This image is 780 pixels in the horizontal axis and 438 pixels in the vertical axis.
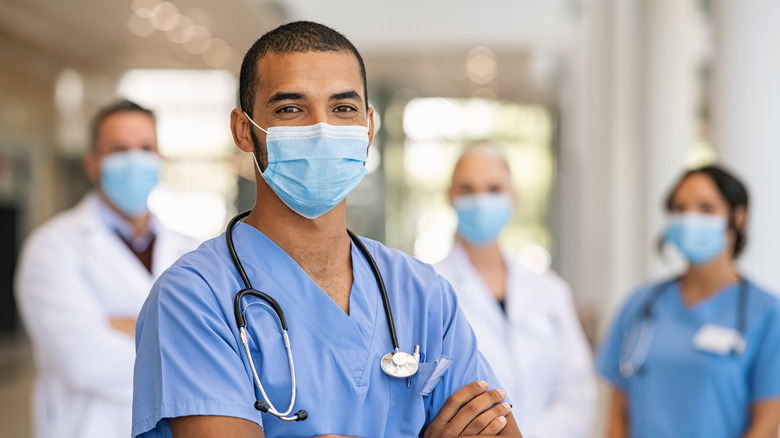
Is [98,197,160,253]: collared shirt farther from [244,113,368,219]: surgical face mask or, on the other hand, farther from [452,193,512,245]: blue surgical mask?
[244,113,368,219]: surgical face mask

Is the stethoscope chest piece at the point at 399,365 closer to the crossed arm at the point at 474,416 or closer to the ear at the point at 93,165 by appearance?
the crossed arm at the point at 474,416

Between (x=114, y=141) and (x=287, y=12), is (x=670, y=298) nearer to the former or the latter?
(x=114, y=141)

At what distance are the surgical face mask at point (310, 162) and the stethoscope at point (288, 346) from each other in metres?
0.12

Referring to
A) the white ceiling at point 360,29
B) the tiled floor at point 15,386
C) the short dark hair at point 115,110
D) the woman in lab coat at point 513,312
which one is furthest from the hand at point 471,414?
the white ceiling at point 360,29

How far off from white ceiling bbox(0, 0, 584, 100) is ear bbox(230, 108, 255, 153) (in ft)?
19.9

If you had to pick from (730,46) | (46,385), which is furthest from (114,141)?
(730,46)

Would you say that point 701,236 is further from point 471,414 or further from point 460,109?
point 460,109

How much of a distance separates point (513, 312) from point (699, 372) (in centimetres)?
61

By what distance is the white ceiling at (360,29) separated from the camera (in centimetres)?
762

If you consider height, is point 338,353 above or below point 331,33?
below

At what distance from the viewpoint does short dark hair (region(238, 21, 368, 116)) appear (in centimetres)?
137

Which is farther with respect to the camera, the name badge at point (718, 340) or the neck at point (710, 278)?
the neck at point (710, 278)

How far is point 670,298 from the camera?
301cm

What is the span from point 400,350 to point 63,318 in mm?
1548
